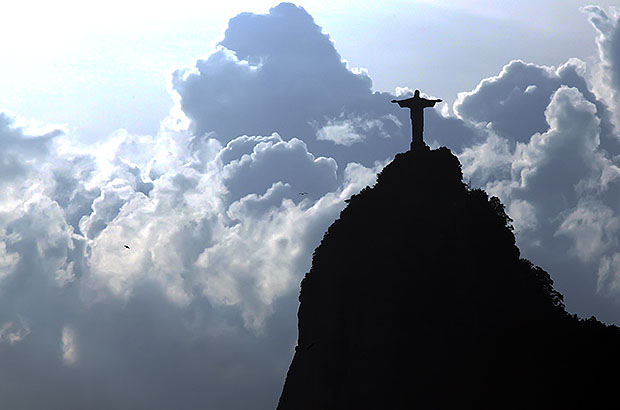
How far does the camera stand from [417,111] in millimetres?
101000

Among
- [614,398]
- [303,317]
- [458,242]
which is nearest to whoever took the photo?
[614,398]

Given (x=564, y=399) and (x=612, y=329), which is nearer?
(x=564, y=399)

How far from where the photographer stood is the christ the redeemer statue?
100812mm

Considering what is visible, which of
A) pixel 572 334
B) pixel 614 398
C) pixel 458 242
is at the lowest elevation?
pixel 614 398

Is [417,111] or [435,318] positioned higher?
[417,111]

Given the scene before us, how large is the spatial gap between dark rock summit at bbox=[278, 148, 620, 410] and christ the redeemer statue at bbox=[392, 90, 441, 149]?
229cm

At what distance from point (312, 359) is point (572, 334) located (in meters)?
22.3

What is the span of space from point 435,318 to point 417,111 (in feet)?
60.2

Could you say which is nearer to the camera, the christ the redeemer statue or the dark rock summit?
the dark rock summit

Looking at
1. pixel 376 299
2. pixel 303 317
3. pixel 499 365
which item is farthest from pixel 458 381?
pixel 303 317

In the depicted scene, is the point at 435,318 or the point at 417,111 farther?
the point at 417,111

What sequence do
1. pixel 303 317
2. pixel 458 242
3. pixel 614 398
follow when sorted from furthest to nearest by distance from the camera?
pixel 303 317 → pixel 458 242 → pixel 614 398

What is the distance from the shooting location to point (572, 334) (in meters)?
95.3

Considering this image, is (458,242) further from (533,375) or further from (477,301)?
(533,375)
